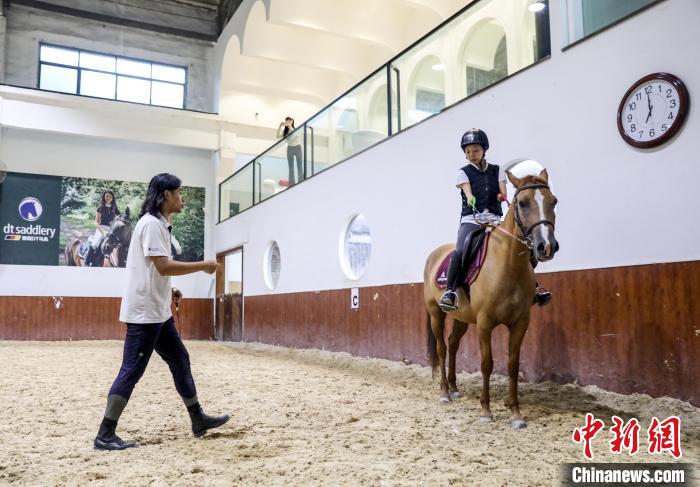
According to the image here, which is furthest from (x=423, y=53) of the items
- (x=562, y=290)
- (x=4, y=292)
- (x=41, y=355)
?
(x=4, y=292)

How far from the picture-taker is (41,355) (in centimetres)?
881

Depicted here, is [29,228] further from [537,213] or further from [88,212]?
[537,213]

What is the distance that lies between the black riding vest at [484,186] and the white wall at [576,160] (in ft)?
2.92

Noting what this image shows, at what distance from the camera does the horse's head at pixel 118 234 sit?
46.2 ft

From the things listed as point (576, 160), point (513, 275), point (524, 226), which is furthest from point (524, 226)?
point (576, 160)

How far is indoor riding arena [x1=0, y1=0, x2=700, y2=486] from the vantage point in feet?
10.3

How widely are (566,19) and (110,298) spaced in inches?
478

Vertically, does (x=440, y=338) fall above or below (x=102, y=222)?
below

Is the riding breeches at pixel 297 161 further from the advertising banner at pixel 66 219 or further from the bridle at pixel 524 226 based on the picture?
the bridle at pixel 524 226

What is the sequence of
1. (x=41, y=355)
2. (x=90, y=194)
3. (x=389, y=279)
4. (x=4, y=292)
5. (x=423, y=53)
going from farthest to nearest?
1. (x=90, y=194)
2. (x=4, y=292)
3. (x=41, y=355)
4. (x=389, y=279)
5. (x=423, y=53)

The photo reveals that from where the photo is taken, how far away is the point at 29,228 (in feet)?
43.9

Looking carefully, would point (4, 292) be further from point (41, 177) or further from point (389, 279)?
point (389, 279)

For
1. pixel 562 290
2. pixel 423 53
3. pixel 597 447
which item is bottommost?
pixel 597 447

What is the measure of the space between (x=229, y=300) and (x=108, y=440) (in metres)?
10.5
